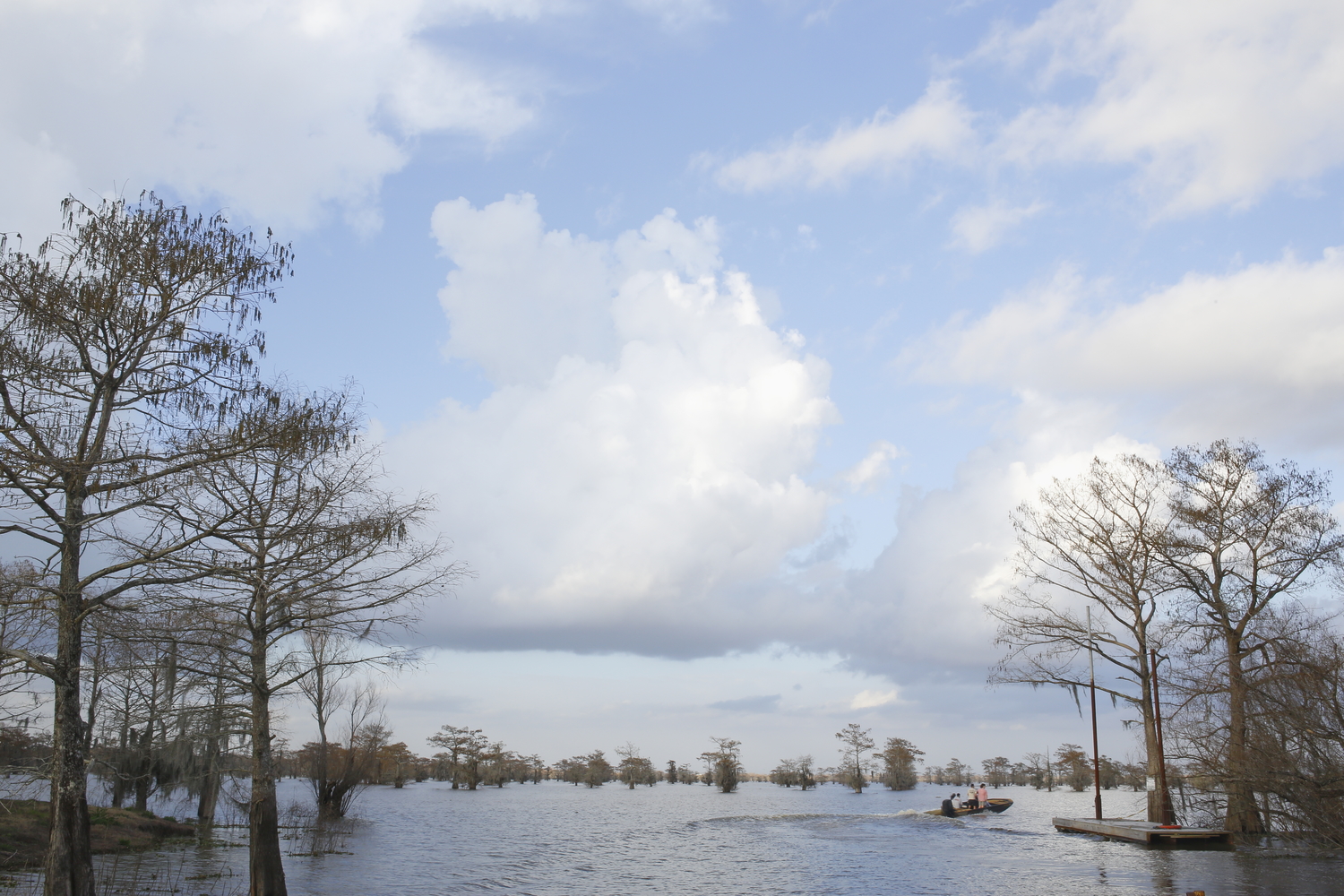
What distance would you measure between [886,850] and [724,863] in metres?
8.90

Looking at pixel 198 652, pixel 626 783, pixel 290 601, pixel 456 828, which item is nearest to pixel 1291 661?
pixel 290 601

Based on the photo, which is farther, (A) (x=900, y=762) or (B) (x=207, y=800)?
(A) (x=900, y=762)

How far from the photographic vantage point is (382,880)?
2712cm

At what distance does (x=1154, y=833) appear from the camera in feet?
101

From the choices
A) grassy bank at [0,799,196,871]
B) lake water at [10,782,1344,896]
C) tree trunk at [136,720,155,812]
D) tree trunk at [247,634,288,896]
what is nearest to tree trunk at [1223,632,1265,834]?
lake water at [10,782,1344,896]

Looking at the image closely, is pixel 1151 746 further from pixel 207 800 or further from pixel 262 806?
pixel 207 800

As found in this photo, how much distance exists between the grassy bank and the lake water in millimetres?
1600

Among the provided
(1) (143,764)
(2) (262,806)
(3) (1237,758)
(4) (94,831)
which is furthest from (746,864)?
(1) (143,764)

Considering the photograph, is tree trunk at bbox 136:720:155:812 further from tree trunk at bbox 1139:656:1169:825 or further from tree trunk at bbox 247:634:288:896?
tree trunk at bbox 1139:656:1169:825

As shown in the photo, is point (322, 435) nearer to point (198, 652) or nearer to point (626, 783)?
point (198, 652)

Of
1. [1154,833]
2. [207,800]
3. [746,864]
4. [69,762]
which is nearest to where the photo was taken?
[69,762]

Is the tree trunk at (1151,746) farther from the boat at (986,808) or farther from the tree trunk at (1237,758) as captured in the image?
the boat at (986,808)

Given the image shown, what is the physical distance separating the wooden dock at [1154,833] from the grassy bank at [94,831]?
32509 mm

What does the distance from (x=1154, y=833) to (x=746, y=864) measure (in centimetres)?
1448
